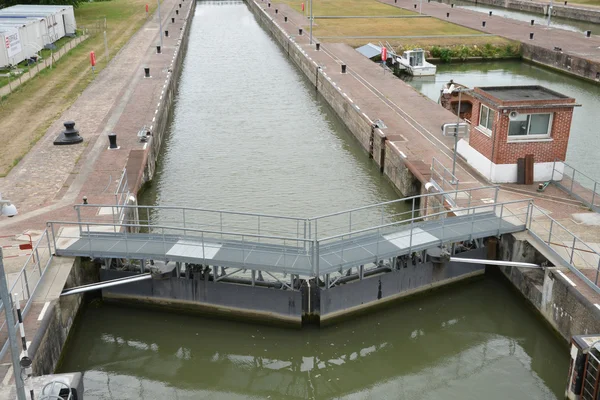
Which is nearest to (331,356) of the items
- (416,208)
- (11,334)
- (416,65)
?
(11,334)

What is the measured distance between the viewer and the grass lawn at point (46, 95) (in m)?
25.7

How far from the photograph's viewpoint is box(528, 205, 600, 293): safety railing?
47.7ft

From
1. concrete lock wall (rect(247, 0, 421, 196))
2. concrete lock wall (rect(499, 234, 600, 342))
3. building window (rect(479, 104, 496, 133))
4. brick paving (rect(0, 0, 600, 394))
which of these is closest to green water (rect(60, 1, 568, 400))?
concrete lock wall (rect(499, 234, 600, 342))

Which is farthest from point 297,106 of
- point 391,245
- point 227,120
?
point 391,245

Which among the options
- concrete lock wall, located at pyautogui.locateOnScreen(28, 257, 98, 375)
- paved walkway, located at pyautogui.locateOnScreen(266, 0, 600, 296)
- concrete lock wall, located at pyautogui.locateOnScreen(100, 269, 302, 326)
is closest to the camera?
concrete lock wall, located at pyautogui.locateOnScreen(28, 257, 98, 375)

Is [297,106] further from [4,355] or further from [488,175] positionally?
[4,355]

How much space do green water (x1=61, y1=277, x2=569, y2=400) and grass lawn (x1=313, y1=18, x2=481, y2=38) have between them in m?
39.2

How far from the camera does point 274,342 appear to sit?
50.5ft

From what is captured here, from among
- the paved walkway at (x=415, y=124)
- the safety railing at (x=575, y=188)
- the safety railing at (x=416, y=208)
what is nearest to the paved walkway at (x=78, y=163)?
the safety railing at (x=416, y=208)

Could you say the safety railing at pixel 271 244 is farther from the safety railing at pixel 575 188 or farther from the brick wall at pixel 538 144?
the brick wall at pixel 538 144

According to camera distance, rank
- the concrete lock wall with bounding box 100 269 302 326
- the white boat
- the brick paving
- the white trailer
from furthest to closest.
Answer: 1. the white boat
2. the white trailer
3. the brick paving
4. the concrete lock wall with bounding box 100 269 302 326

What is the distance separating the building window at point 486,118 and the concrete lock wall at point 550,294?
14.1ft

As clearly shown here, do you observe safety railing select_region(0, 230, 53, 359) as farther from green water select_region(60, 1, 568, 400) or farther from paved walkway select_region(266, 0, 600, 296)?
paved walkway select_region(266, 0, 600, 296)

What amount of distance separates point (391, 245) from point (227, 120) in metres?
18.2
